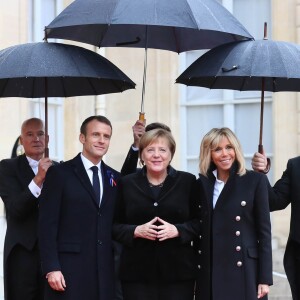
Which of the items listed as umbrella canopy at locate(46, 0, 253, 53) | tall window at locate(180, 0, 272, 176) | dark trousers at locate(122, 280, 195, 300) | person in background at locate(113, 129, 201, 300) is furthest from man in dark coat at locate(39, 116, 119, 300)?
tall window at locate(180, 0, 272, 176)

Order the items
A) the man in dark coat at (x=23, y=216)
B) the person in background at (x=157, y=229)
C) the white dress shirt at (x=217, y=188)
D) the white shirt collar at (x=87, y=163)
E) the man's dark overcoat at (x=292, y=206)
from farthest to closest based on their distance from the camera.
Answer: the man's dark overcoat at (x=292, y=206), the man in dark coat at (x=23, y=216), the white shirt collar at (x=87, y=163), the white dress shirt at (x=217, y=188), the person in background at (x=157, y=229)

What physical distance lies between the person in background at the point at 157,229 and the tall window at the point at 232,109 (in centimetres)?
645

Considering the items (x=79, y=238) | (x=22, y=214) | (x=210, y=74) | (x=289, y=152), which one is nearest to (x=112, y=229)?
(x=79, y=238)

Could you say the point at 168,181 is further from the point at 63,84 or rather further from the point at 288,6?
the point at 288,6

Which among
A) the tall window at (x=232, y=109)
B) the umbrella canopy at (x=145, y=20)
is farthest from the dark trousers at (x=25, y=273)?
the tall window at (x=232, y=109)

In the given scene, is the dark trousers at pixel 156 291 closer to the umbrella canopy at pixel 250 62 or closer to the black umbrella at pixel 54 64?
the black umbrella at pixel 54 64

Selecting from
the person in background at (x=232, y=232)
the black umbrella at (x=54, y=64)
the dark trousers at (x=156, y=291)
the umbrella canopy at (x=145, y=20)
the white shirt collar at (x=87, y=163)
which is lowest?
the dark trousers at (x=156, y=291)

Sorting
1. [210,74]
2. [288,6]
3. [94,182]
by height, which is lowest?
[94,182]

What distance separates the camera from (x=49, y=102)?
13289 millimetres

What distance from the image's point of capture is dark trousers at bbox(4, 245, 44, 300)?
25.0ft

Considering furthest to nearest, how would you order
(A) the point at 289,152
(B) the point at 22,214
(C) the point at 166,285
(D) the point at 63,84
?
(A) the point at 289,152, (D) the point at 63,84, (B) the point at 22,214, (C) the point at 166,285

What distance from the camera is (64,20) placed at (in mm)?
7371

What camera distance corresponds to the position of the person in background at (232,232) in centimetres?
701

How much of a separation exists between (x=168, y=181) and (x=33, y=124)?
1.29 metres
